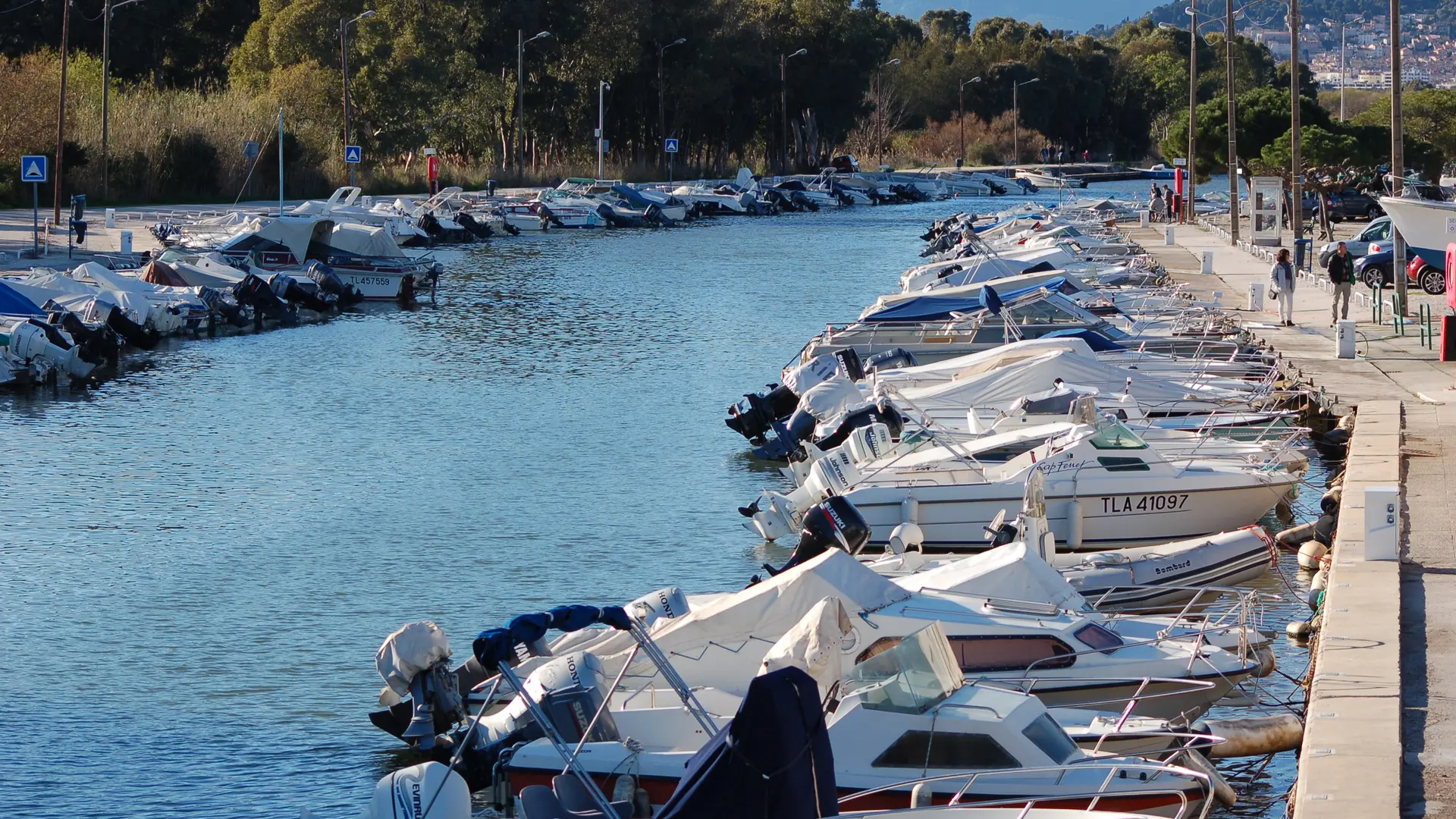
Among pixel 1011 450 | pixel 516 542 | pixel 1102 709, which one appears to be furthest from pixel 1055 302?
pixel 1102 709

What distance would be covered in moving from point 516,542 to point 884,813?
14.5m

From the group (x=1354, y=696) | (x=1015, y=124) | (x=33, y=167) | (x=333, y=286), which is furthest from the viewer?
(x=1015, y=124)

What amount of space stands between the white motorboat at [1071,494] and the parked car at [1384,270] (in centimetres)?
2334

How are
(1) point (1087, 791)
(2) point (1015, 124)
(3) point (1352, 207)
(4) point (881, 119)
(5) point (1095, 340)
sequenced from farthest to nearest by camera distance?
(2) point (1015, 124)
(4) point (881, 119)
(3) point (1352, 207)
(5) point (1095, 340)
(1) point (1087, 791)

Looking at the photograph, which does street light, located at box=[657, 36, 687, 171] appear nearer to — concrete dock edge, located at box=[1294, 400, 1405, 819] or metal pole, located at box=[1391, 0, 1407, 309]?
metal pole, located at box=[1391, 0, 1407, 309]

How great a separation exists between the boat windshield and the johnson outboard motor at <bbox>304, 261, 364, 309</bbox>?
43.1 meters

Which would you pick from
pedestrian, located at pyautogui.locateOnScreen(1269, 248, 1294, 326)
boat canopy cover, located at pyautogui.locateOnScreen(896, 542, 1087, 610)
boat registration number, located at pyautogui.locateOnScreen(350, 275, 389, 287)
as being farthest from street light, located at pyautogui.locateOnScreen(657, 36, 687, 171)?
boat canopy cover, located at pyautogui.locateOnScreen(896, 542, 1087, 610)

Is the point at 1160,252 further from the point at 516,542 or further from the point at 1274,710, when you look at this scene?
the point at 1274,710

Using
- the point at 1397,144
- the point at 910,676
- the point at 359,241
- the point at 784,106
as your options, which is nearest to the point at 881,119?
the point at 784,106

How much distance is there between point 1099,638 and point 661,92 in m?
109

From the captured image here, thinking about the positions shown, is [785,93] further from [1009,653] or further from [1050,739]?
[1050,739]

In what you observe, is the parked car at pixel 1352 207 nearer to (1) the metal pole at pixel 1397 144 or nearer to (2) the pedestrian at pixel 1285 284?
(1) the metal pole at pixel 1397 144

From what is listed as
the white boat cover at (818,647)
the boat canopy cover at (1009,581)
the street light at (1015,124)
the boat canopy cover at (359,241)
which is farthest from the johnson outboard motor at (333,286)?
the street light at (1015,124)

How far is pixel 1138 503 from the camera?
74.0ft
